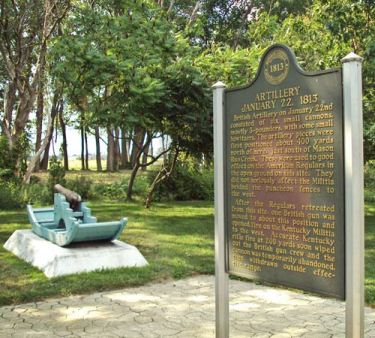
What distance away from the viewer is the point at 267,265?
157 inches

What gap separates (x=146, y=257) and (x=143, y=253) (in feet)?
1.23


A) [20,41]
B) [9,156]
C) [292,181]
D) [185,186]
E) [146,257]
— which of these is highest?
[20,41]

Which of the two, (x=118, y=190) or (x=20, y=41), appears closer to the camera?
(x=20, y=41)

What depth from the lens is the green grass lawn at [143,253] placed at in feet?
22.0

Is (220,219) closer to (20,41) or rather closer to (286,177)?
(286,177)

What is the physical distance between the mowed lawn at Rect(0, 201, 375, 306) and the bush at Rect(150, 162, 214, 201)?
116 inches

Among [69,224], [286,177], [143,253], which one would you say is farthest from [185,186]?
[286,177]

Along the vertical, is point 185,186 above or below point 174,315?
above

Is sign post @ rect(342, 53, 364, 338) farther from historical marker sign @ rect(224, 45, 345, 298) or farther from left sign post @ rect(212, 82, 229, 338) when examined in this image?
left sign post @ rect(212, 82, 229, 338)

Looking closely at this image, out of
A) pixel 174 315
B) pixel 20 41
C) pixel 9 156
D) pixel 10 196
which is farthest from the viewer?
pixel 20 41

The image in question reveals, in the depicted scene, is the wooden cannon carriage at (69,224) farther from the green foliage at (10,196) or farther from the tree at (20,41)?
the tree at (20,41)

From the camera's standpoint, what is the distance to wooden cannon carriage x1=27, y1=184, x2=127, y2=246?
7.66 meters

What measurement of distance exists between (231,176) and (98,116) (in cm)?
854

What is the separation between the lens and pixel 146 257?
28.4 ft
